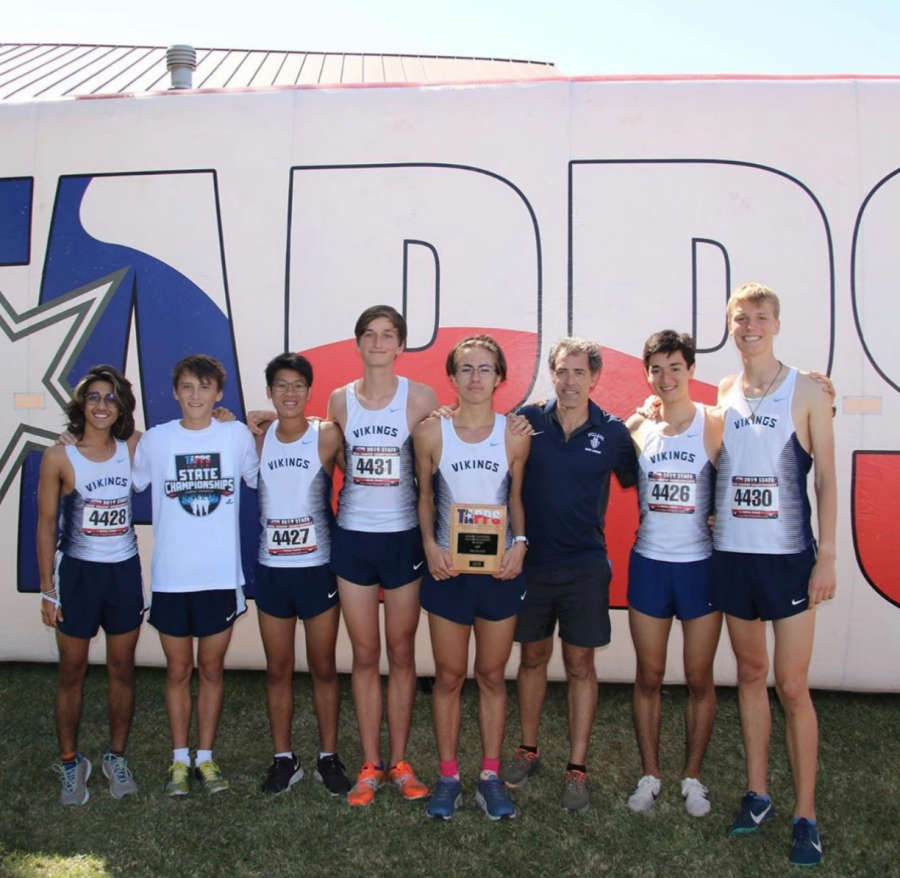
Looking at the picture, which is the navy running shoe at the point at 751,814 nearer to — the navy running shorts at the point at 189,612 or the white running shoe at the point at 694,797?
the white running shoe at the point at 694,797

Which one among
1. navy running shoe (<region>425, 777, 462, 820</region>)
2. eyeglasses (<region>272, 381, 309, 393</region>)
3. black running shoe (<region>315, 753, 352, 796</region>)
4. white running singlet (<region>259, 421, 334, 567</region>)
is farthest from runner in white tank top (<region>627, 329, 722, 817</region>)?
eyeglasses (<region>272, 381, 309, 393</region>)

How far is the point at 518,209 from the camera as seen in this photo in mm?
4035

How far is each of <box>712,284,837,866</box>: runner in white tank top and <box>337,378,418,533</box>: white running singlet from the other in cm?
120

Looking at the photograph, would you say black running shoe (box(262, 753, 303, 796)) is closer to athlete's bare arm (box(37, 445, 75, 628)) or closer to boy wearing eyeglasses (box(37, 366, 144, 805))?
boy wearing eyeglasses (box(37, 366, 144, 805))

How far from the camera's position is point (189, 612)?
3.23 m

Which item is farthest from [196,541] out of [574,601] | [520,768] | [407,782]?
[520,768]

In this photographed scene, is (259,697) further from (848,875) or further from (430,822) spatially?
(848,875)

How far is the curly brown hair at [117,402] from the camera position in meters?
3.27

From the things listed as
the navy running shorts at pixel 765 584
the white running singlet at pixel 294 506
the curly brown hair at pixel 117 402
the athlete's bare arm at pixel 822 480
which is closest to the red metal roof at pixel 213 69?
the curly brown hair at pixel 117 402

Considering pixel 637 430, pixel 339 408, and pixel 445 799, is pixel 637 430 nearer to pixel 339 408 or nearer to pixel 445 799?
pixel 339 408

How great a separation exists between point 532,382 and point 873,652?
2123 mm

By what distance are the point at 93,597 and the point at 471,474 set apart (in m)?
1.62

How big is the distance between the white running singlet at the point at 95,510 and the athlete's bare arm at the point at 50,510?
0.11 ft

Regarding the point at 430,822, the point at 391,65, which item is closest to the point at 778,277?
the point at 430,822
